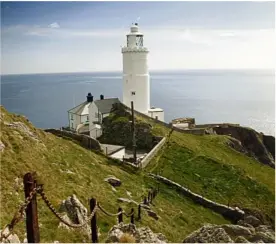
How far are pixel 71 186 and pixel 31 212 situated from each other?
723 centimetres

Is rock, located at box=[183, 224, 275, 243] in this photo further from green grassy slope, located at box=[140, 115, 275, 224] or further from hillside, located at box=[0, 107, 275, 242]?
green grassy slope, located at box=[140, 115, 275, 224]

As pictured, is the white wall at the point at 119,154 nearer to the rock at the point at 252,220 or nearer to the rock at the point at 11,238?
the rock at the point at 252,220

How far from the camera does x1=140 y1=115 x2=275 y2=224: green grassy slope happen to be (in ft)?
64.2

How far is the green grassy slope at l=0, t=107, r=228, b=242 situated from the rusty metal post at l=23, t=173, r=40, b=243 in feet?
8.34

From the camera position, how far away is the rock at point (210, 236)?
7.66 meters

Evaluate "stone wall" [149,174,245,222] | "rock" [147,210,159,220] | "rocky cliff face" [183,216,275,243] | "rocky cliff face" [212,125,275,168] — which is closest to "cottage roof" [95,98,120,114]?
"rocky cliff face" [212,125,275,168]

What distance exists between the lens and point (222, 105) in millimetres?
130500

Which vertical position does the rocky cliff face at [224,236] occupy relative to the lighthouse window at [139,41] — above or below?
below

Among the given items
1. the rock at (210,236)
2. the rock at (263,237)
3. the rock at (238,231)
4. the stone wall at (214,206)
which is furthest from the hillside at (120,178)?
the rock at (263,237)

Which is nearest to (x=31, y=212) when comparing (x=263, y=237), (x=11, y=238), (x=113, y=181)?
(x=11, y=238)

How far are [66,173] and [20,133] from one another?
2.58 meters

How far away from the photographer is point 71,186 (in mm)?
12578

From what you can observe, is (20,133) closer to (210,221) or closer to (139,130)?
(210,221)

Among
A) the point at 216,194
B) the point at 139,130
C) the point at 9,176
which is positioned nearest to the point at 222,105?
the point at 139,130
